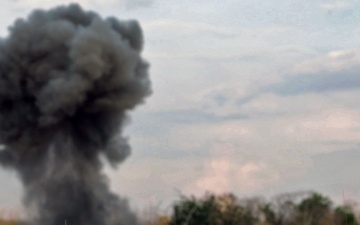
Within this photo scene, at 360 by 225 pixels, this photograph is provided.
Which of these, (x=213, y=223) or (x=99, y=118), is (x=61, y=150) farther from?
(x=213, y=223)

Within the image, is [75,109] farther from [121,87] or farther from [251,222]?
[251,222]

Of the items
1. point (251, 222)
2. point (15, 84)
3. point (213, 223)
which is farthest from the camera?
point (15, 84)

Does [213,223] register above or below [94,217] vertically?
below

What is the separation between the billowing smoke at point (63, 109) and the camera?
60.0m

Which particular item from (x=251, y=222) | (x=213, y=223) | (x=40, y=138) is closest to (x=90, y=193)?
(x=40, y=138)

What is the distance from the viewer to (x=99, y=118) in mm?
62531

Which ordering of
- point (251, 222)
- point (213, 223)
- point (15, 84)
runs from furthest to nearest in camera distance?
point (15, 84)
point (213, 223)
point (251, 222)

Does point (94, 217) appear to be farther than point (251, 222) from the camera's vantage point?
Yes

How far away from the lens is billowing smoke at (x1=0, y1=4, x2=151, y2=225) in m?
60.0

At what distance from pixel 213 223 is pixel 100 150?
18.2m

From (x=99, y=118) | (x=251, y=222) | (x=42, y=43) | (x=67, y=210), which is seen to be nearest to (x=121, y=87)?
(x=99, y=118)

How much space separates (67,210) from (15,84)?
11.2m

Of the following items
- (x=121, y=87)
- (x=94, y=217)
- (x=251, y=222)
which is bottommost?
(x=251, y=222)

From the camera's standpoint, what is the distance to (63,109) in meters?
59.7
